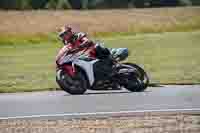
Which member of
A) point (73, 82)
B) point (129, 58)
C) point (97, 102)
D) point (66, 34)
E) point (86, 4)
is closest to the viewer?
point (97, 102)

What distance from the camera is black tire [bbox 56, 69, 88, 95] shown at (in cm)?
1305

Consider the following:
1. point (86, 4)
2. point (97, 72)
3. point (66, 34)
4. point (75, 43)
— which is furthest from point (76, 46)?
point (86, 4)

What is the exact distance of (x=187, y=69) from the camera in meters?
17.0

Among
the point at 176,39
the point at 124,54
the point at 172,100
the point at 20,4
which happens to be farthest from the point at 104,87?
the point at 20,4

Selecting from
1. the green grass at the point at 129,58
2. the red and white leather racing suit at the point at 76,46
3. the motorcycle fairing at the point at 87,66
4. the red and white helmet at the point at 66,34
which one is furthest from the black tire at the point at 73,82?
the green grass at the point at 129,58

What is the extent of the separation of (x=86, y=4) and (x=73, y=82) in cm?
3218

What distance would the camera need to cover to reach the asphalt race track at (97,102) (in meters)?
11.0

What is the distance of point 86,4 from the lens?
44938mm

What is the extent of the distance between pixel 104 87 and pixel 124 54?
787 mm

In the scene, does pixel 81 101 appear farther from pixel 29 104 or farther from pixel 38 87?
pixel 38 87

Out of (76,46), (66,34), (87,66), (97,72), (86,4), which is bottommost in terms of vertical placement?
(97,72)

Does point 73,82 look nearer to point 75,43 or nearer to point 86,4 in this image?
point 75,43

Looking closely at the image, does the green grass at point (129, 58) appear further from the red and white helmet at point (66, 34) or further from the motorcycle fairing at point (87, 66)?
the red and white helmet at point (66, 34)

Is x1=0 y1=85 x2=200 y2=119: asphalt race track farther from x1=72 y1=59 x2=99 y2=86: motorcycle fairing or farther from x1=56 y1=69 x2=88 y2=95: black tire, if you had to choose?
x1=72 y1=59 x2=99 y2=86: motorcycle fairing
